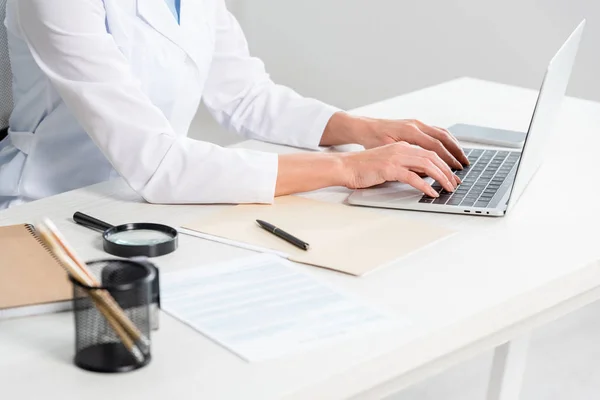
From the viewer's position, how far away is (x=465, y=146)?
1.93 m

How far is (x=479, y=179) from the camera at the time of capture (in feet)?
5.48

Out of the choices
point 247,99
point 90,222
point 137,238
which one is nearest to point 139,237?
point 137,238

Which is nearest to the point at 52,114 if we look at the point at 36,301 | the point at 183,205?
the point at 183,205

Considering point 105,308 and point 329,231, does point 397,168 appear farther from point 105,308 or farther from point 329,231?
point 105,308

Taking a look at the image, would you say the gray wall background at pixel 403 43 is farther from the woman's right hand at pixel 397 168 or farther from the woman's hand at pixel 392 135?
the woman's right hand at pixel 397 168

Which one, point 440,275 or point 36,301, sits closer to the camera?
point 36,301

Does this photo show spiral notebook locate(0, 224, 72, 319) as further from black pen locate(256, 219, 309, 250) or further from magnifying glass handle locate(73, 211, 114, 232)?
black pen locate(256, 219, 309, 250)

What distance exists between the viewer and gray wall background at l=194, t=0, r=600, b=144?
3.71 m

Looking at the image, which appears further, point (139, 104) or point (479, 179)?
point (479, 179)

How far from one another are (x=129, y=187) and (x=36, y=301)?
0.54 meters

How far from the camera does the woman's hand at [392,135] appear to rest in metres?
1.75

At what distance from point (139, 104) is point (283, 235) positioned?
1.18 ft

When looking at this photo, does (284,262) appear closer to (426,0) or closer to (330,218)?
(330,218)

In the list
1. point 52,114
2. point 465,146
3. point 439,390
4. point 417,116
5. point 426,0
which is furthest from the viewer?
point 426,0
